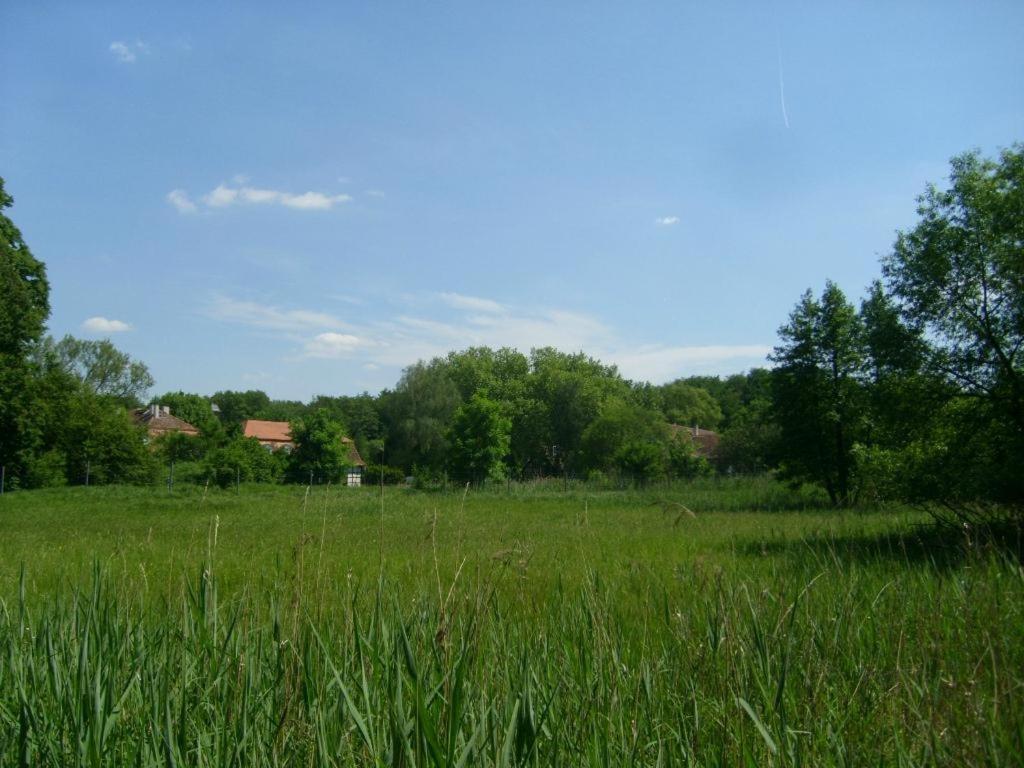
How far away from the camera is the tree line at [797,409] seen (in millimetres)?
13664

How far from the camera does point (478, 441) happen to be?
46.2 m

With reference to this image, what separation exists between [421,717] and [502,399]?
247 feet

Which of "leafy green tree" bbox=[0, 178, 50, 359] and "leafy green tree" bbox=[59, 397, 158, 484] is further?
"leafy green tree" bbox=[59, 397, 158, 484]

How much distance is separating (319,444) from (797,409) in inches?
1246

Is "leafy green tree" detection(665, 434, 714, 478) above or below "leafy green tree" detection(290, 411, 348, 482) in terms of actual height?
below

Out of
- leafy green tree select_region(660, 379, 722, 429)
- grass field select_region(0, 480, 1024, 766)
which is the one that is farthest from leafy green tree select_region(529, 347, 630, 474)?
grass field select_region(0, 480, 1024, 766)

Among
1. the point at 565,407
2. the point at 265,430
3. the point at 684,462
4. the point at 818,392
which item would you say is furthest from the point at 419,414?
the point at 818,392

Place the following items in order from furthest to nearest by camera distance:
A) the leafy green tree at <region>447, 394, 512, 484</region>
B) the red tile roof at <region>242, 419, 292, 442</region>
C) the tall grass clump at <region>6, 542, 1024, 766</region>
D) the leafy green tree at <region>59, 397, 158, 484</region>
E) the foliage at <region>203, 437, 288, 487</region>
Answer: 1. the red tile roof at <region>242, 419, 292, 442</region>
2. the leafy green tree at <region>447, 394, 512, 484</region>
3. the leafy green tree at <region>59, 397, 158, 484</region>
4. the foliage at <region>203, 437, 288, 487</region>
5. the tall grass clump at <region>6, 542, 1024, 766</region>

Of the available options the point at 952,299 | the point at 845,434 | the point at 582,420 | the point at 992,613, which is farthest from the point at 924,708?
the point at 582,420

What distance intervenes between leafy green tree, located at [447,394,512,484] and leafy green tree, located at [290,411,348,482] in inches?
318

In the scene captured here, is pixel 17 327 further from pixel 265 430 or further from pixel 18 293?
pixel 265 430

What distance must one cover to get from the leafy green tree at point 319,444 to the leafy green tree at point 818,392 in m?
29.1

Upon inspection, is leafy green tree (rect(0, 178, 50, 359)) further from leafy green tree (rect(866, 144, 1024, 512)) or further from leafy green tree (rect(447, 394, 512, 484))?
leafy green tree (rect(866, 144, 1024, 512))

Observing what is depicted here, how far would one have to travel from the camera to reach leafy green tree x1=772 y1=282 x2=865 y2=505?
29.4 m
